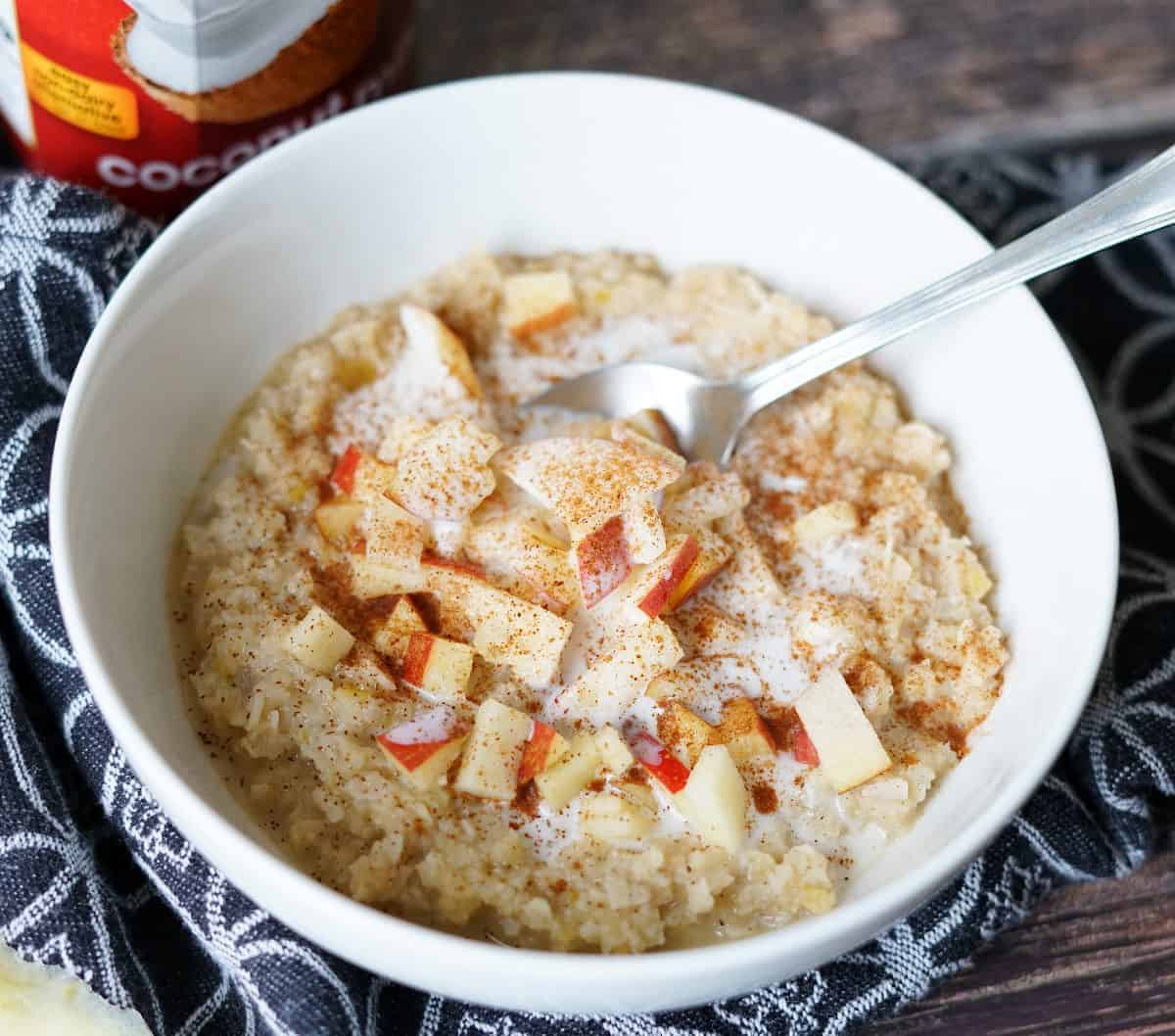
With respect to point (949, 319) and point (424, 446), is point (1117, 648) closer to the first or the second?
point (949, 319)

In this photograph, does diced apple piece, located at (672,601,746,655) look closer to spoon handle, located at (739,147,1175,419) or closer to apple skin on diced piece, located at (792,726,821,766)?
apple skin on diced piece, located at (792,726,821,766)

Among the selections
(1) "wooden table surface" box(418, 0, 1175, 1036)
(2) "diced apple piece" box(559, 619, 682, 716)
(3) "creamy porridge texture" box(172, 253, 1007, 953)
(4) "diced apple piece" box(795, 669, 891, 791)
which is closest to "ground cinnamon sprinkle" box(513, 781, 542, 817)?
(3) "creamy porridge texture" box(172, 253, 1007, 953)

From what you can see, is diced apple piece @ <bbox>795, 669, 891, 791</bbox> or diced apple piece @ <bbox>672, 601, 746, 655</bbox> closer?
diced apple piece @ <bbox>795, 669, 891, 791</bbox>

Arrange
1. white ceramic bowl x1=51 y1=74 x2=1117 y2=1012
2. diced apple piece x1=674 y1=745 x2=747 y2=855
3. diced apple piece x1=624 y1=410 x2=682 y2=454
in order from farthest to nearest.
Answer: diced apple piece x1=624 y1=410 x2=682 y2=454
diced apple piece x1=674 y1=745 x2=747 y2=855
white ceramic bowl x1=51 y1=74 x2=1117 y2=1012

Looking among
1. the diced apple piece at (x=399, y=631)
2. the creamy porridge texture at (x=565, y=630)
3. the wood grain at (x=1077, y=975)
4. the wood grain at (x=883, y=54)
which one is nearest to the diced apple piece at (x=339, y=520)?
the creamy porridge texture at (x=565, y=630)

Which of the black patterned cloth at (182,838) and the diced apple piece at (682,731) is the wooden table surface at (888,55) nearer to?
the black patterned cloth at (182,838)

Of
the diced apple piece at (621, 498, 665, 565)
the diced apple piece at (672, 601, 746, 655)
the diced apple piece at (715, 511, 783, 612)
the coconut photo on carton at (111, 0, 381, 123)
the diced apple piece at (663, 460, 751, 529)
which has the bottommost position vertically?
the diced apple piece at (672, 601, 746, 655)

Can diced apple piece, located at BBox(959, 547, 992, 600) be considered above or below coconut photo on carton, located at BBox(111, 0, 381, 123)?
below

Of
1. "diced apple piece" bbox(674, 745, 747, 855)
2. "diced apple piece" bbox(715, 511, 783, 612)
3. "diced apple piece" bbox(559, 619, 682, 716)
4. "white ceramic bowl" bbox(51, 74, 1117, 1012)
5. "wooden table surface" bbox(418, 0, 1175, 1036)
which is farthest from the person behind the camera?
"wooden table surface" bbox(418, 0, 1175, 1036)
